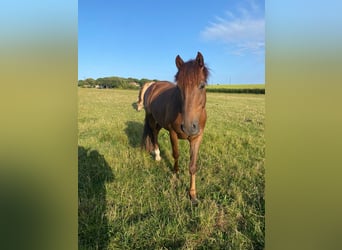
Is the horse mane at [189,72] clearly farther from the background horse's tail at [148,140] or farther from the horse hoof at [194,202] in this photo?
the background horse's tail at [148,140]

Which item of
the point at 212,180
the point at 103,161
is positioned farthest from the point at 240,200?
the point at 103,161

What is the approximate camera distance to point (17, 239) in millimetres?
658

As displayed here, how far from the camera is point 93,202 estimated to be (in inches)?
115

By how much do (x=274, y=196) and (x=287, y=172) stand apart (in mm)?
89

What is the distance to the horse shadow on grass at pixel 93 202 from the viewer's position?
7.65 ft

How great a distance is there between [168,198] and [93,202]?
102 centimetres

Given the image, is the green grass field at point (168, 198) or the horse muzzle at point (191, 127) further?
the horse muzzle at point (191, 127)

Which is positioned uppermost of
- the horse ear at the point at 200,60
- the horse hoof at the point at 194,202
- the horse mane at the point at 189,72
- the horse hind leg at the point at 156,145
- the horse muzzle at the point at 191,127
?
the horse ear at the point at 200,60

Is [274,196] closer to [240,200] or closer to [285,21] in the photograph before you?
[285,21]

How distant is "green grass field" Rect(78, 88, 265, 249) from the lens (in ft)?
8.00

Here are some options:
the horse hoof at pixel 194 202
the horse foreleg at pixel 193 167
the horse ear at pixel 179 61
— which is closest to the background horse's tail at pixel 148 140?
the horse foreleg at pixel 193 167

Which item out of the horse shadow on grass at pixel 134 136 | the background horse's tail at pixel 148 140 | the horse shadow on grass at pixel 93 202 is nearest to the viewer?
the horse shadow on grass at pixel 93 202

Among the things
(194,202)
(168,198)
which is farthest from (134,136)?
(194,202)

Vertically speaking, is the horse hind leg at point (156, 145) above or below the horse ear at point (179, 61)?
below
